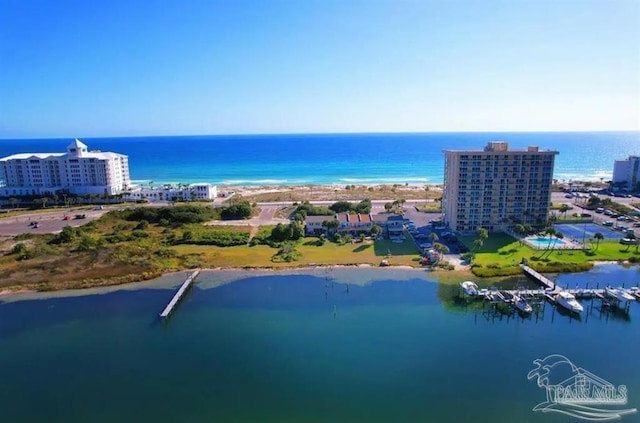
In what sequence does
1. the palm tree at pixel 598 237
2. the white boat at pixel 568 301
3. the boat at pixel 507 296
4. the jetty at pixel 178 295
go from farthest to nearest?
the palm tree at pixel 598 237 < the boat at pixel 507 296 < the white boat at pixel 568 301 < the jetty at pixel 178 295

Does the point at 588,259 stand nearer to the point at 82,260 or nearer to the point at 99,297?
the point at 99,297

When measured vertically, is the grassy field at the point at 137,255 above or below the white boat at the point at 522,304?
above

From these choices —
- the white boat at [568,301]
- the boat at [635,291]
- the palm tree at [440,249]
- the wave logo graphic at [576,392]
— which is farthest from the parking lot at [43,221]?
the boat at [635,291]

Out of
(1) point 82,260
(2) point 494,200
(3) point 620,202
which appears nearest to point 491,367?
(2) point 494,200

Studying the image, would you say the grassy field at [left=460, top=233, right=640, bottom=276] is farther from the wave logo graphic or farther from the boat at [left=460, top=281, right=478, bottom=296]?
the wave logo graphic

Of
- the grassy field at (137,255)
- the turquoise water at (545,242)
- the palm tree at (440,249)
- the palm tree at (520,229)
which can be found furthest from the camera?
the palm tree at (520,229)

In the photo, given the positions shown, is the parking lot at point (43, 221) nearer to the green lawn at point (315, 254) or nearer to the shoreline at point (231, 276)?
the green lawn at point (315, 254)

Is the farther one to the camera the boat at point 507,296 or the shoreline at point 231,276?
the shoreline at point 231,276
